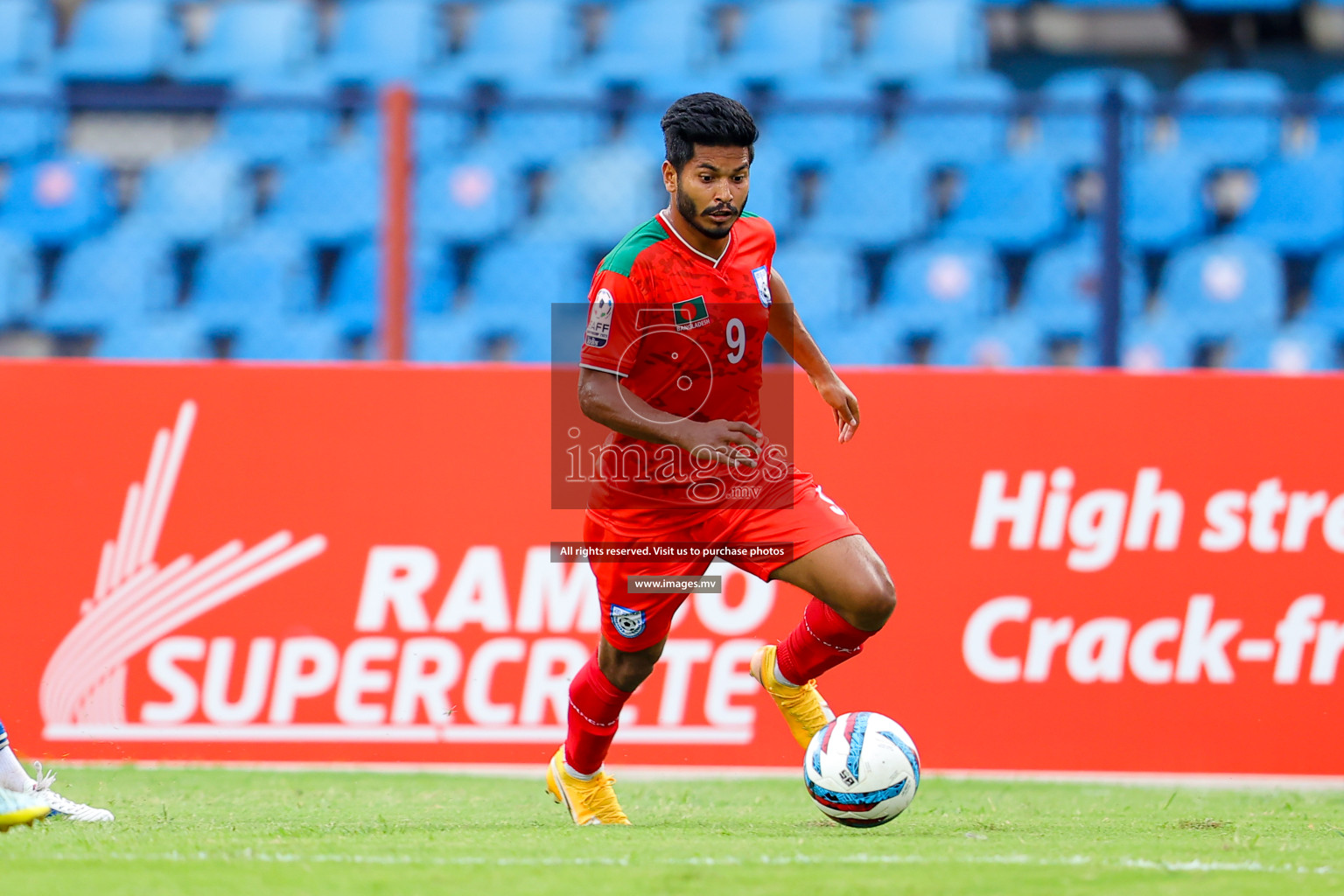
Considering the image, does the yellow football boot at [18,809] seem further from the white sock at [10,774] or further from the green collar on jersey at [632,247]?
the green collar on jersey at [632,247]

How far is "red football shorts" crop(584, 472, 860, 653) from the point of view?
173 inches

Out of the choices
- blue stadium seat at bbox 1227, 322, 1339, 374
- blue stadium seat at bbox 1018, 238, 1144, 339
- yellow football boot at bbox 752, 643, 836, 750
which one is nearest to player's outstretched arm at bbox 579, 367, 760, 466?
yellow football boot at bbox 752, 643, 836, 750

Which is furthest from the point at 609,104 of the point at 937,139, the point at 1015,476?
the point at 937,139

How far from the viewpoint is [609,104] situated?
7.64 metres

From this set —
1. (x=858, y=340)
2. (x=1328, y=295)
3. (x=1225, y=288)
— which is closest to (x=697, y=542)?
(x=858, y=340)

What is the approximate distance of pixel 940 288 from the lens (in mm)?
10547

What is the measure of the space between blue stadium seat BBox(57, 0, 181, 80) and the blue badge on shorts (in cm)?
916

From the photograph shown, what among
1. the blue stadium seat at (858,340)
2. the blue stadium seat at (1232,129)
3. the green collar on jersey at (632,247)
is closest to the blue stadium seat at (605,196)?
the blue stadium seat at (858,340)

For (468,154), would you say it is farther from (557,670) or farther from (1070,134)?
(557,670)

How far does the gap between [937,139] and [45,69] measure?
7.05 meters

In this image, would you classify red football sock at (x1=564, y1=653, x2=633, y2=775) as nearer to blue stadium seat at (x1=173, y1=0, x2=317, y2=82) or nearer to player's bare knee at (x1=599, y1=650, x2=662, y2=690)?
player's bare knee at (x1=599, y1=650, x2=662, y2=690)

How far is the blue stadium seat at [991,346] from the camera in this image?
1010cm

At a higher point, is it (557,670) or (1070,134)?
(1070,134)

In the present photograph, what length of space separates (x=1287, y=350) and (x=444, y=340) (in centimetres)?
571
